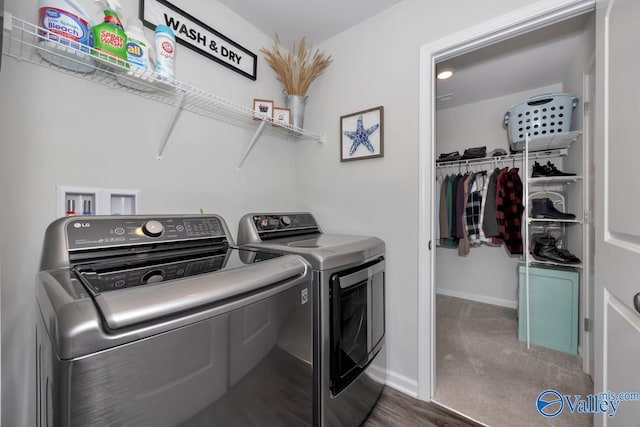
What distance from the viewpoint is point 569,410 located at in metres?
1.45

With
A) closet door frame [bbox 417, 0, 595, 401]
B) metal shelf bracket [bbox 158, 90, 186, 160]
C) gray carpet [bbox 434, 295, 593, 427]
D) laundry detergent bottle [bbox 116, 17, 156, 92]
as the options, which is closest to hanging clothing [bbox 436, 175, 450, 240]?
gray carpet [bbox 434, 295, 593, 427]

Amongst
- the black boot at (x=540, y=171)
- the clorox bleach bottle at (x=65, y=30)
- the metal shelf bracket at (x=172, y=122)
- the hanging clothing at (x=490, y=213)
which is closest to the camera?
the clorox bleach bottle at (x=65, y=30)

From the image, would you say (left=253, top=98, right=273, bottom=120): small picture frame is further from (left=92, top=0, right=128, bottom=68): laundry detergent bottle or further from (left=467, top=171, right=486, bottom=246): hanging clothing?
(left=467, top=171, right=486, bottom=246): hanging clothing

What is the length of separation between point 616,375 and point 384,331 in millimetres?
963

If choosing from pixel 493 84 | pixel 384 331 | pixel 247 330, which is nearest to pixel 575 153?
pixel 493 84

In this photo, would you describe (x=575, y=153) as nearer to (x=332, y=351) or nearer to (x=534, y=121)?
(x=534, y=121)

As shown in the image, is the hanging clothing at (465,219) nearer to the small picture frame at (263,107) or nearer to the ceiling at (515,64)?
the ceiling at (515,64)

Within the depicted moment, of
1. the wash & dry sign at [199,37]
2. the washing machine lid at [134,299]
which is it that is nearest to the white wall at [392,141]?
the wash & dry sign at [199,37]

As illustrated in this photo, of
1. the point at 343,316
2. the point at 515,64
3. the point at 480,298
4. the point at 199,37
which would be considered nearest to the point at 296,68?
the point at 199,37

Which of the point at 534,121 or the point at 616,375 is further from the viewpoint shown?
the point at 534,121

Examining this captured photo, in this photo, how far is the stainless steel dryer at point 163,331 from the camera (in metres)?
0.48

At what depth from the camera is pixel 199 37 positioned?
1.46m

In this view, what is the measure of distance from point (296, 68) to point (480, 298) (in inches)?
130

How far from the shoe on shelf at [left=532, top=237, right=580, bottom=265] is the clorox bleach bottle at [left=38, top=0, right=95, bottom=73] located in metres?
3.14
